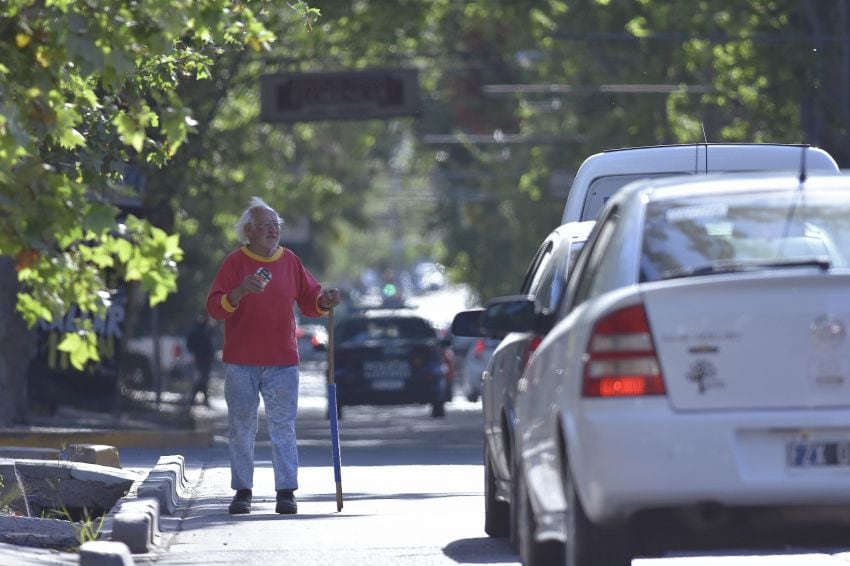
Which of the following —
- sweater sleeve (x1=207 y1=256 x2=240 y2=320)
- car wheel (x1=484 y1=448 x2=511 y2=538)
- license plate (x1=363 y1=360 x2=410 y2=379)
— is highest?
sweater sleeve (x1=207 y1=256 x2=240 y2=320)

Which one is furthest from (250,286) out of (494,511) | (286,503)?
(494,511)

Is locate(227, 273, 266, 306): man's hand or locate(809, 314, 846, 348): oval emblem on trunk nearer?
locate(809, 314, 846, 348): oval emblem on trunk

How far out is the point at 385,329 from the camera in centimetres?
3138

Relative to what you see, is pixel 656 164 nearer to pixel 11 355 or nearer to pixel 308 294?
pixel 308 294

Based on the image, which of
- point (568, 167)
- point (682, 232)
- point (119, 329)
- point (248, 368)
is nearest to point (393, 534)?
point (248, 368)

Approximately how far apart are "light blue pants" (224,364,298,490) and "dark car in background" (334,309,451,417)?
54.5ft

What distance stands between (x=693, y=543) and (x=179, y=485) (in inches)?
305

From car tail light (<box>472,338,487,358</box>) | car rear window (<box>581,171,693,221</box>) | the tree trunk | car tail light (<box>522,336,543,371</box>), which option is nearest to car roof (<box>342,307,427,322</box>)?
car tail light (<box>472,338,487,358</box>)

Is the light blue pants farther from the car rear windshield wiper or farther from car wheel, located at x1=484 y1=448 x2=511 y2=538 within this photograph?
the car rear windshield wiper

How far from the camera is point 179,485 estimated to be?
14594mm

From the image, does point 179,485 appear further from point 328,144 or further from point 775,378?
point 328,144

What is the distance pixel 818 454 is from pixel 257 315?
6.23 m

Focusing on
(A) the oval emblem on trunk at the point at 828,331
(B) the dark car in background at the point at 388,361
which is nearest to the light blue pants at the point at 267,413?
(A) the oval emblem on trunk at the point at 828,331

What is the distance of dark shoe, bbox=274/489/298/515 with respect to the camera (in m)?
12.9
